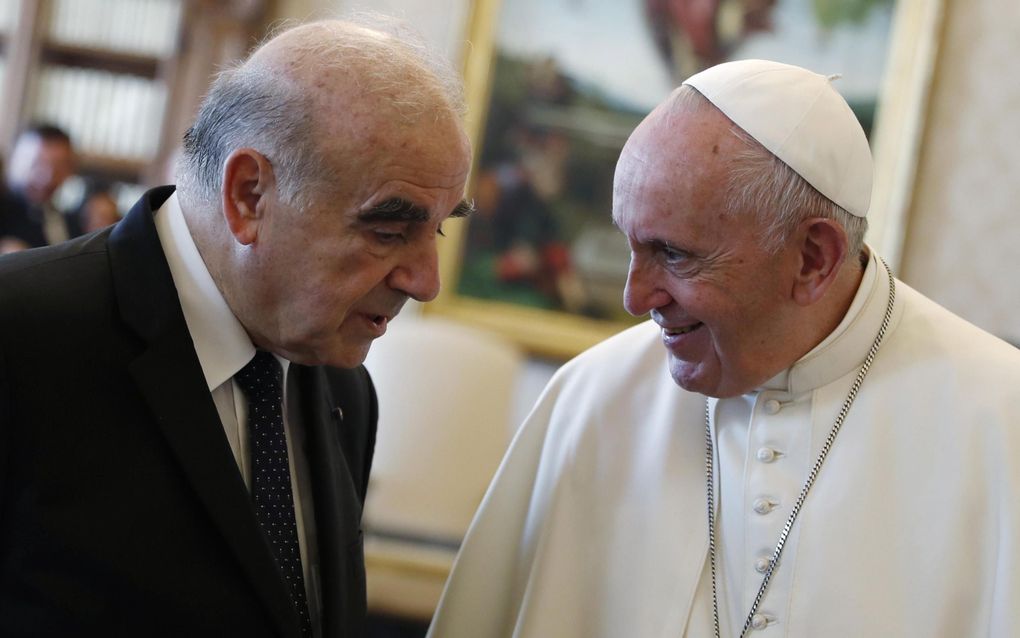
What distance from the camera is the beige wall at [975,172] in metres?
5.62

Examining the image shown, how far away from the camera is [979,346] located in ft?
7.79

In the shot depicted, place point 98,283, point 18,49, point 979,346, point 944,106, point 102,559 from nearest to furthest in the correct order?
point 102,559, point 98,283, point 979,346, point 944,106, point 18,49

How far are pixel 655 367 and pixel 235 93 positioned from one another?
1.06m

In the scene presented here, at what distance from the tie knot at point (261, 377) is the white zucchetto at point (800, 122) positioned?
940 mm

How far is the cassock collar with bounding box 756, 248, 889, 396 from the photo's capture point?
2363 mm

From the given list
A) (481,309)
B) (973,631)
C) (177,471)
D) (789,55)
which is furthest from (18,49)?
(973,631)

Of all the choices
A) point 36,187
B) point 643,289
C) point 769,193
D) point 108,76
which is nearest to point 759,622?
point 643,289

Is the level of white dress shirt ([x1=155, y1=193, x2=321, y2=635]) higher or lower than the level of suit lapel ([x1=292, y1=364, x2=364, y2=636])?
higher

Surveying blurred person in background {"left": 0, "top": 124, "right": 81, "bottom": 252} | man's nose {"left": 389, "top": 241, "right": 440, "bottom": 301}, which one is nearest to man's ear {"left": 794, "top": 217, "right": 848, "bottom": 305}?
man's nose {"left": 389, "top": 241, "right": 440, "bottom": 301}

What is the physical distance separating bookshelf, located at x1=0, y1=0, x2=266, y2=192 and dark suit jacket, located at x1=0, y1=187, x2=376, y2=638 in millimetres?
4333

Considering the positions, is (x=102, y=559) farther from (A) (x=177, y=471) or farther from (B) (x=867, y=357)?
(B) (x=867, y=357)

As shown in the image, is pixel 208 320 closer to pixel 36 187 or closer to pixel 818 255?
pixel 818 255

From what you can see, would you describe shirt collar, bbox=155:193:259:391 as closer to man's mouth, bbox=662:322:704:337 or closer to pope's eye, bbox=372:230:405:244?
pope's eye, bbox=372:230:405:244

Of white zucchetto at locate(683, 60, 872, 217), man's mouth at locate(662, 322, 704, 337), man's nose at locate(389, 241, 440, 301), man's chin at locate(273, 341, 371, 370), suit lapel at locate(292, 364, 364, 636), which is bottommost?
suit lapel at locate(292, 364, 364, 636)
